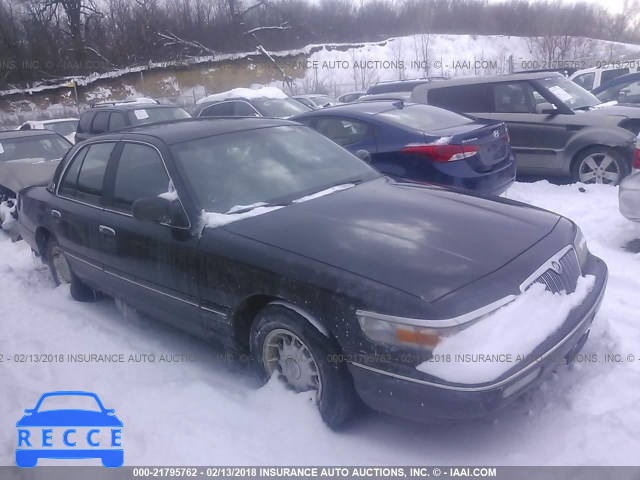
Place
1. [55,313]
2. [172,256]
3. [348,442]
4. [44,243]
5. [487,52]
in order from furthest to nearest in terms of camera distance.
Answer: [487,52] < [44,243] < [55,313] < [172,256] < [348,442]

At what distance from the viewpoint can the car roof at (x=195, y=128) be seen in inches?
162

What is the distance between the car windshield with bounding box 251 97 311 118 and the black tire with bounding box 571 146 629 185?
6174 millimetres

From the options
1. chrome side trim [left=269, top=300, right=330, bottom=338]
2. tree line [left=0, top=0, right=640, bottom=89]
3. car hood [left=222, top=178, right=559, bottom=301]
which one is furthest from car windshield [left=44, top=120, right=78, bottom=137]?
tree line [left=0, top=0, right=640, bottom=89]

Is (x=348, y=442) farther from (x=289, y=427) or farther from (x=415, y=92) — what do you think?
(x=415, y=92)

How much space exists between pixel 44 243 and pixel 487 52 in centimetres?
4844

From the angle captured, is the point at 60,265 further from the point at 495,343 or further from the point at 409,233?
the point at 495,343

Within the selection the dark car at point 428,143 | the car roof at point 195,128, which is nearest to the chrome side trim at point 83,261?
the car roof at point 195,128

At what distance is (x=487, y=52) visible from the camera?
48062 mm

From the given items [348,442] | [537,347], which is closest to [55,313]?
[348,442]

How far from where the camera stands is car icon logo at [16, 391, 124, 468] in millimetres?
3012

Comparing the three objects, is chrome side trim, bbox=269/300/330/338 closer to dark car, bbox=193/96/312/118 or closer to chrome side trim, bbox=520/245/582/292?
chrome side trim, bbox=520/245/582/292

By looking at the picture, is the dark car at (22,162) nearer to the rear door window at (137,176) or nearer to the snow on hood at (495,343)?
the rear door window at (137,176)

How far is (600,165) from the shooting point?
24.3 ft

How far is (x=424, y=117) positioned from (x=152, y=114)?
657 centimetres
